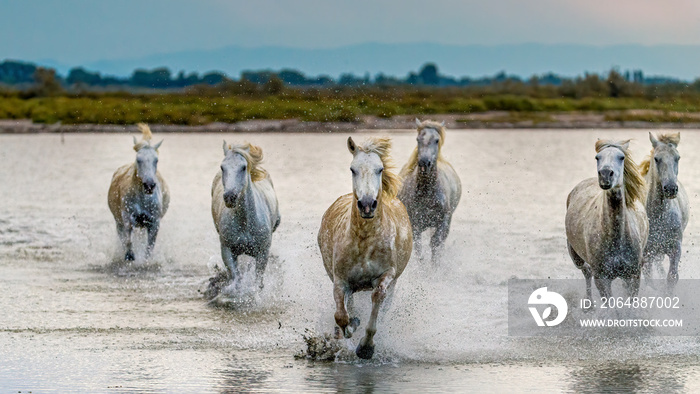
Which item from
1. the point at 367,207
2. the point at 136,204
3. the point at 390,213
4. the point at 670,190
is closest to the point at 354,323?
the point at 390,213

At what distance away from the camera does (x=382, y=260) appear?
7.90 meters

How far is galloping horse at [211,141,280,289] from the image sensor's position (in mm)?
10039

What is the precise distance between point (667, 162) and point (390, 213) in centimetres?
327

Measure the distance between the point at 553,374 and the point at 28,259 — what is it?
850 centimetres

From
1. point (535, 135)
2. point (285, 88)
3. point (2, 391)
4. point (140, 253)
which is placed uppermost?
point (285, 88)

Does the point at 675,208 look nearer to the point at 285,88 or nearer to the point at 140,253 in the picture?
the point at 140,253

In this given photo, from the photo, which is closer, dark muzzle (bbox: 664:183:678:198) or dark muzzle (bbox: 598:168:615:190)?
dark muzzle (bbox: 598:168:615:190)

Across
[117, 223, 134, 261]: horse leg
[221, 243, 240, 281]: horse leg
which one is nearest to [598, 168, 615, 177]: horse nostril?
[221, 243, 240, 281]: horse leg

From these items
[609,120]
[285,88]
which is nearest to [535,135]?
[609,120]

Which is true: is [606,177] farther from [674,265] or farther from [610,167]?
[674,265]

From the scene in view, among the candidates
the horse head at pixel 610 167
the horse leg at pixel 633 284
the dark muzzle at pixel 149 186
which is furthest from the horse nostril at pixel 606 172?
the dark muzzle at pixel 149 186

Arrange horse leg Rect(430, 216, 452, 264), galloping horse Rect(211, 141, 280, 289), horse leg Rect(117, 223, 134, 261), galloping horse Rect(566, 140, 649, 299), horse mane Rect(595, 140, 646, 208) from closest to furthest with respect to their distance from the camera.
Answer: galloping horse Rect(566, 140, 649, 299)
horse mane Rect(595, 140, 646, 208)
galloping horse Rect(211, 141, 280, 289)
horse leg Rect(430, 216, 452, 264)
horse leg Rect(117, 223, 134, 261)

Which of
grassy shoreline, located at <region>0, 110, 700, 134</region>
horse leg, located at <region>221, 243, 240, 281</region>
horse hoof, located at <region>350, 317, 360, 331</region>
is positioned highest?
grassy shoreline, located at <region>0, 110, 700, 134</region>

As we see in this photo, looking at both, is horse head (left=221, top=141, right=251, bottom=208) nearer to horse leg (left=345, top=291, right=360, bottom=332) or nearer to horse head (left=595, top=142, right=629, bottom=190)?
horse leg (left=345, top=291, right=360, bottom=332)
